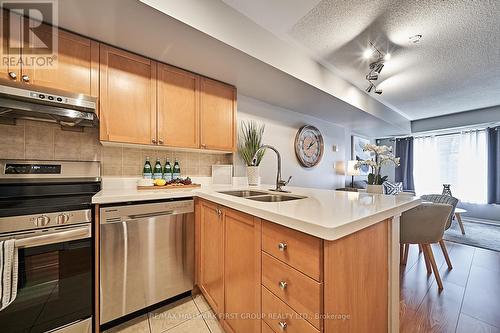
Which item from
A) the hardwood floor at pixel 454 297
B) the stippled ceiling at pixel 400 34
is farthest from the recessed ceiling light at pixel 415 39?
the hardwood floor at pixel 454 297

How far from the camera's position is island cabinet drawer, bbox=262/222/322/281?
0.67 meters

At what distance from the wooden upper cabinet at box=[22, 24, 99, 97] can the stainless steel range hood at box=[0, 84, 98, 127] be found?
0.65 feet

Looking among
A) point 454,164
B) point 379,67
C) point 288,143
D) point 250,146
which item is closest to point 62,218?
point 250,146

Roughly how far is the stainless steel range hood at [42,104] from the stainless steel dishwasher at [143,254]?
0.69m

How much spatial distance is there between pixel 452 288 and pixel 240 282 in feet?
6.97

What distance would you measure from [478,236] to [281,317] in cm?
456

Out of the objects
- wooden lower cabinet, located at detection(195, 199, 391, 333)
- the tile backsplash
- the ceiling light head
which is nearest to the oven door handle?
the tile backsplash

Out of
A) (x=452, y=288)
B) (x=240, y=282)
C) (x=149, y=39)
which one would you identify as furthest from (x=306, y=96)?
(x=452, y=288)

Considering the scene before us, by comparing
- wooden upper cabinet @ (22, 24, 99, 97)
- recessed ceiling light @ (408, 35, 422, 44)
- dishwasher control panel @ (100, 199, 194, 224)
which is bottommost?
dishwasher control panel @ (100, 199, 194, 224)

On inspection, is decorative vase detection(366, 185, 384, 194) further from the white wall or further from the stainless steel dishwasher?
the stainless steel dishwasher

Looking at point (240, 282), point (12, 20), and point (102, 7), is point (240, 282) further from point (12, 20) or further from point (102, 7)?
point (12, 20)

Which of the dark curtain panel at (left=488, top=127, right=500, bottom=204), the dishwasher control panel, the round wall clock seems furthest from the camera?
the dark curtain panel at (left=488, top=127, right=500, bottom=204)

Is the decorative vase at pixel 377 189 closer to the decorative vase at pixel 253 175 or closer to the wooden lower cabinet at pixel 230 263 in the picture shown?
the decorative vase at pixel 253 175

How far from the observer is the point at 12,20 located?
1.18 m
